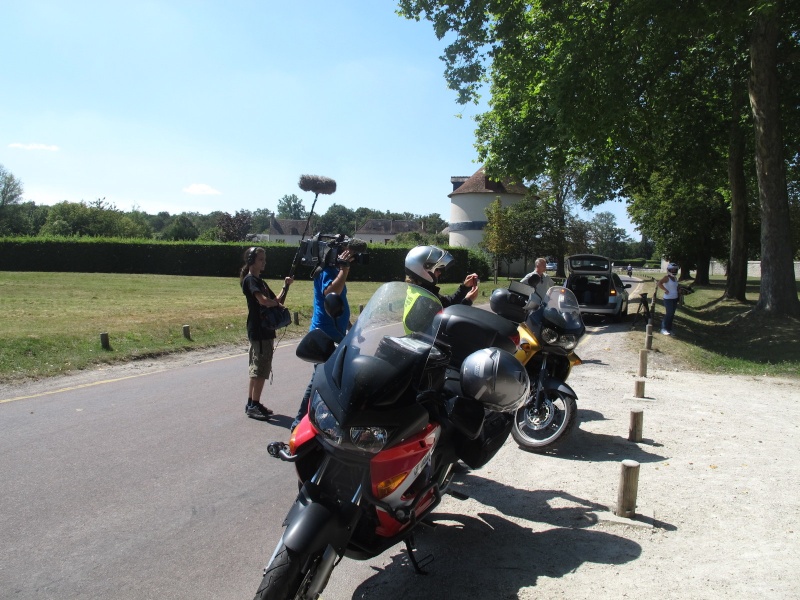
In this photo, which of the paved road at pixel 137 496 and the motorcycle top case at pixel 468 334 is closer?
the paved road at pixel 137 496

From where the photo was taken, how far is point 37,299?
23203mm

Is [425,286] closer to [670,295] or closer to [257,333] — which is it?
[257,333]

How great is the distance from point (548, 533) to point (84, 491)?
3.57m

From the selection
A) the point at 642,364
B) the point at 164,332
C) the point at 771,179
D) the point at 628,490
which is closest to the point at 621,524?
the point at 628,490

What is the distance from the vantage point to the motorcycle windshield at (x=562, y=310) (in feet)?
20.4

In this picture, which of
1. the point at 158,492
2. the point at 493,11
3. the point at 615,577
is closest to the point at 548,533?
the point at 615,577

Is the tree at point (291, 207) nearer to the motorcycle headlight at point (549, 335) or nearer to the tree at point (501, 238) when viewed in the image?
the tree at point (501, 238)

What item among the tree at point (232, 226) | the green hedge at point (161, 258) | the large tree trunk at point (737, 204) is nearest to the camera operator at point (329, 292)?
the large tree trunk at point (737, 204)

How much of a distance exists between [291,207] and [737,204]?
12554 centimetres

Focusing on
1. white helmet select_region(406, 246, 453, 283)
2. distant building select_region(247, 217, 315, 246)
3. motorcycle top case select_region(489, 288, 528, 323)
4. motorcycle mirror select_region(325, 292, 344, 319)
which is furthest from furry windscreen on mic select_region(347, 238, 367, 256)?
distant building select_region(247, 217, 315, 246)

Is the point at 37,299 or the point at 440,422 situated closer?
the point at 440,422

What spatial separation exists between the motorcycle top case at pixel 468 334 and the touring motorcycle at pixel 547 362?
1.40m

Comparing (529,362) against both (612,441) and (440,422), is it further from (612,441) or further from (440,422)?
(440,422)

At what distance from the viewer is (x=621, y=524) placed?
462 cm
